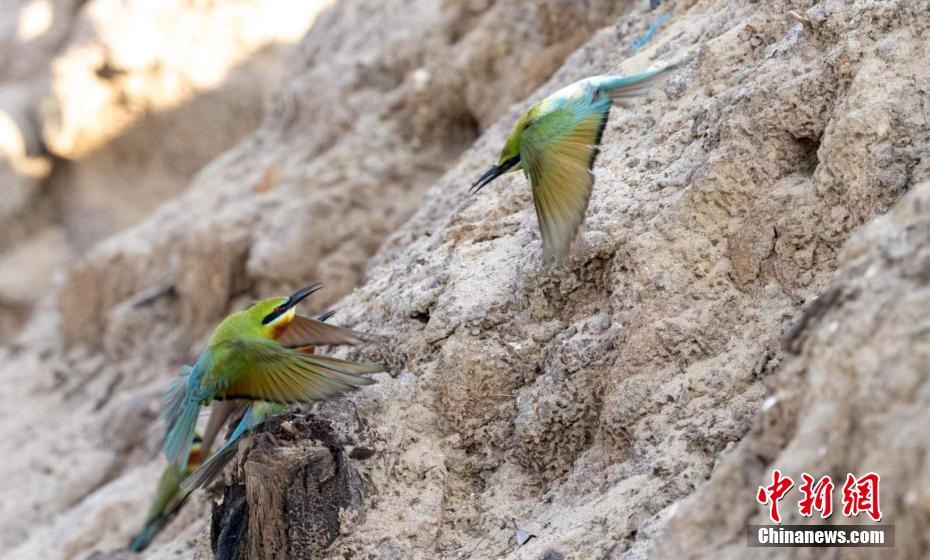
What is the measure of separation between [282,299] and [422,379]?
45 cm

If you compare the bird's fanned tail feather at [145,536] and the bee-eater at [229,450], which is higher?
the bee-eater at [229,450]

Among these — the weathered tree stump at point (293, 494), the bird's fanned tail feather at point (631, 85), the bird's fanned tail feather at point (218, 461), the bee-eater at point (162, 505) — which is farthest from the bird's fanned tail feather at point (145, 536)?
the bird's fanned tail feather at point (631, 85)

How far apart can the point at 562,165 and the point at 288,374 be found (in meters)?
0.73

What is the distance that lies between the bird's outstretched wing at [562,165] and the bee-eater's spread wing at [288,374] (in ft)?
1.59

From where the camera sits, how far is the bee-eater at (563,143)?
93.8 inches

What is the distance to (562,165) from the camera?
7.99 ft

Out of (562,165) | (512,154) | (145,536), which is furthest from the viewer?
(145,536)

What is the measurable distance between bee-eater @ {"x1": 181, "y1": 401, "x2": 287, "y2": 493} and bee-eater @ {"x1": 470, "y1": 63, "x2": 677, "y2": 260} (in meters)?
0.72

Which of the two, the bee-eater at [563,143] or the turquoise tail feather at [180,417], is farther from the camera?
the turquoise tail feather at [180,417]

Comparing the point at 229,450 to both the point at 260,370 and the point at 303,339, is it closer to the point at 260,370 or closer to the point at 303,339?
the point at 260,370

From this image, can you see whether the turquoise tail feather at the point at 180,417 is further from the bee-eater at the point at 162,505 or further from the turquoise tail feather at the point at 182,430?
the bee-eater at the point at 162,505

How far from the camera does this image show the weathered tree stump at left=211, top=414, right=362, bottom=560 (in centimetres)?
226

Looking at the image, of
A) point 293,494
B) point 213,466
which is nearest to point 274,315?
point 213,466

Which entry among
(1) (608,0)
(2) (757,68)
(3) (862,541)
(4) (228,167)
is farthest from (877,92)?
(4) (228,167)
